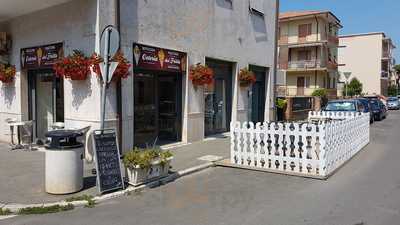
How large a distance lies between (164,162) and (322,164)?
3534mm

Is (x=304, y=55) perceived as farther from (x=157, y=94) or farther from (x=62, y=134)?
(x=62, y=134)

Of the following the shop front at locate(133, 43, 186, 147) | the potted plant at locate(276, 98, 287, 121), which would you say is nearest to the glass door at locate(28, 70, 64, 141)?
the shop front at locate(133, 43, 186, 147)

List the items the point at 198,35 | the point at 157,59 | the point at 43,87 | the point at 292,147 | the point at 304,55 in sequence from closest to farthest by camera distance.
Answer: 1. the point at 292,147
2. the point at 157,59
3. the point at 43,87
4. the point at 198,35
5. the point at 304,55

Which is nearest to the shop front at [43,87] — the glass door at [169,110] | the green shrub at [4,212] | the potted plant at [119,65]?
the potted plant at [119,65]

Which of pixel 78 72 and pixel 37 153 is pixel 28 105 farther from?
pixel 78 72

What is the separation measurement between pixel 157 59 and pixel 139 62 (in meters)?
0.80

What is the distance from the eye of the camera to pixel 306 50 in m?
46.4

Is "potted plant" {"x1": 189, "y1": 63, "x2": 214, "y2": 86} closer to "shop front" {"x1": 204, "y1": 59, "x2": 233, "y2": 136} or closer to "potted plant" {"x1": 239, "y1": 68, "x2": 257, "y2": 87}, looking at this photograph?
"shop front" {"x1": 204, "y1": 59, "x2": 233, "y2": 136}

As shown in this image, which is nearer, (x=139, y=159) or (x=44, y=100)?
(x=139, y=159)

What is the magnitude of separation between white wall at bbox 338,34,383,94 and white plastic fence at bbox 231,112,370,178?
190 feet

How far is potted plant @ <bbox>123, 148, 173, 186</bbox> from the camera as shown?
6.84m

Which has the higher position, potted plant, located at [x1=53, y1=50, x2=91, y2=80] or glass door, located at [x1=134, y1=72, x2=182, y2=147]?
potted plant, located at [x1=53, y1=50, x2=91, y2=80]

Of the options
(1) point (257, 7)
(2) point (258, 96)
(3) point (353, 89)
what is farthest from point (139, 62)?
(3) point (353, 89)

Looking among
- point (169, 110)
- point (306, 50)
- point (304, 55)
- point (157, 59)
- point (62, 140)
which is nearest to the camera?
point (62, 140)
